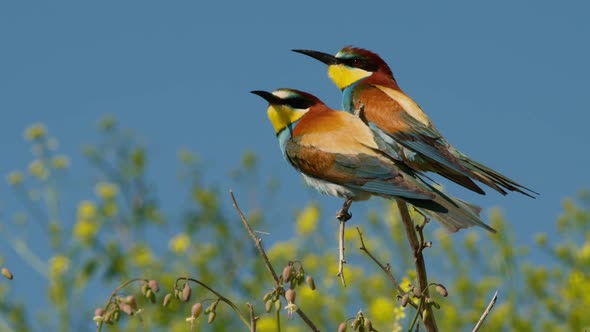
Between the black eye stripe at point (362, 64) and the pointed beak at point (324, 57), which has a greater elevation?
the pointed beak at point (324, 57)

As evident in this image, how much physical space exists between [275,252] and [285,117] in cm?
164

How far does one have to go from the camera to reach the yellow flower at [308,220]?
459 centimetres

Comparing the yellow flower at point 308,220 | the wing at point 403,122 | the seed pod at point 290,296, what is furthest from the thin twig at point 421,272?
the yellow flower at point 308,220

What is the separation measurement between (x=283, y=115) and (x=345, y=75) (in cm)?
40

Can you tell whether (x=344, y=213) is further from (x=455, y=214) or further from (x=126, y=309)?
(x=126, y=309)

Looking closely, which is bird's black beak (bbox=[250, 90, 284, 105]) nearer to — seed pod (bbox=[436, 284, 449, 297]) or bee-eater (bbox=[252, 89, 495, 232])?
bee-eater (bbox=[252, 89, 495, 232])

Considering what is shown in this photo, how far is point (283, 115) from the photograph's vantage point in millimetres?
3072

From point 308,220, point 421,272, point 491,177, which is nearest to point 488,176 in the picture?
point 491,177

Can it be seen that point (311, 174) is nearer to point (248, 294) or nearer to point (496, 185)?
point (496, 185)

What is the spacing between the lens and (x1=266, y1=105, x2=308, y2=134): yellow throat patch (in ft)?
10.0

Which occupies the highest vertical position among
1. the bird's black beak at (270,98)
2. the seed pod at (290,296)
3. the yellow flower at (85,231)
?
the yellow flower at (85,231)

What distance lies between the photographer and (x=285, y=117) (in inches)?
121

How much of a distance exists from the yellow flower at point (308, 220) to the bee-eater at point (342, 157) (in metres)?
1.46

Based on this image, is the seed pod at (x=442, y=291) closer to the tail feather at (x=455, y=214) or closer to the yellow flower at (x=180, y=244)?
the tail feather at (x=455, y=214)
